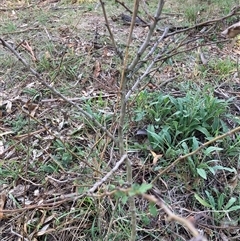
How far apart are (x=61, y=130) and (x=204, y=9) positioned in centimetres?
190

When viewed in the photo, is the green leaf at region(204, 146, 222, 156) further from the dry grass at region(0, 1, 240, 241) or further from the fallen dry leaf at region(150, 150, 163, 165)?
the fallen dry leaf at region(150, 150, 163, 165)

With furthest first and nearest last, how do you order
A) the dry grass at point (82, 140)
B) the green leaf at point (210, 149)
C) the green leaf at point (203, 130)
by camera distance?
the green leaf at point (203, 130) → the green leaf at point (210, 149) → the dry grass at point (82, 140)

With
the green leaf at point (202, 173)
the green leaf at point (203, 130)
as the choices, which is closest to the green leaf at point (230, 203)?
the green leaf at point (202, 173)

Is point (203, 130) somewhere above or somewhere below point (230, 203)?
above

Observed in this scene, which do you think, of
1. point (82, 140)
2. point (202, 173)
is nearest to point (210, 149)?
point (202, 173)

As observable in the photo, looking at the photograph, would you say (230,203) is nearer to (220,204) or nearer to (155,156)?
(220,204)

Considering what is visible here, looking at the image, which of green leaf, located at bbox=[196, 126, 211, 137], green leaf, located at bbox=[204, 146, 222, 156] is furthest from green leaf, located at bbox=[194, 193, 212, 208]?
green leaf, located at bbox=[196, 126, 211, 137]

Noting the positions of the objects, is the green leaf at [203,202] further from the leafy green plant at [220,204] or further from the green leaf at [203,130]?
the green leaf at [203,130]

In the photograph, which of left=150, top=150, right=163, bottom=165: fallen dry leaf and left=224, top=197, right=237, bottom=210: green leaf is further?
left=150, top=150, right=163, bottom=165: fallen dry leaf

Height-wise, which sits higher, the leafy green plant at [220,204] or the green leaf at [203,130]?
the green leaf at [203,130]

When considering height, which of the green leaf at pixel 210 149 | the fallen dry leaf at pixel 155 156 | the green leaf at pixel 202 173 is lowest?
the fallen dry leaf at pixel 155 156

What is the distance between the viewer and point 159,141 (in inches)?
69.8

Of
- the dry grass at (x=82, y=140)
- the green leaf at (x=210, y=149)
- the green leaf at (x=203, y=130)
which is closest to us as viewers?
the dry grass at (x=82, y=140)

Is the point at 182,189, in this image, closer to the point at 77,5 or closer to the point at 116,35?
the point at 116,35
